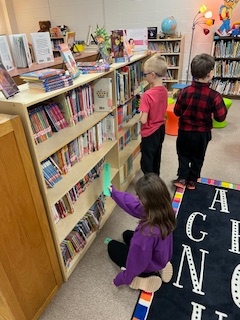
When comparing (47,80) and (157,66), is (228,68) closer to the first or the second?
(157,66)

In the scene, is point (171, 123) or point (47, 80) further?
point (171, 123)

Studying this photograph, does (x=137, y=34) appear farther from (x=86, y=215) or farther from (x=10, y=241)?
(x=10, y=241)

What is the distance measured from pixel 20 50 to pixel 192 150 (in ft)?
5.98

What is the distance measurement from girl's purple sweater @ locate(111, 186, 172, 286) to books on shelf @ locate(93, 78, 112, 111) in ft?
2.66

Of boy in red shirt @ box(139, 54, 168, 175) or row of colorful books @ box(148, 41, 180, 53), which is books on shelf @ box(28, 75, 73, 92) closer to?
boy in red shirt @ box(139, 54, 168, 175)

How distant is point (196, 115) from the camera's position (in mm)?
2182

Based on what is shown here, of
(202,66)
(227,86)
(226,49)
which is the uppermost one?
(202,66)

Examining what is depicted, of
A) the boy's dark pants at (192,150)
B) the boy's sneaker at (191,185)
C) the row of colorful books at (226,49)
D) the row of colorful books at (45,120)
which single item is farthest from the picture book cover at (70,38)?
the row of colorful books at (226,49)

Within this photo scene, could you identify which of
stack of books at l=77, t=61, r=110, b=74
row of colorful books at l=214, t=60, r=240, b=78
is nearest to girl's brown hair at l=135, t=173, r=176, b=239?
stack of books at l=77, t=61, r=110, b=74

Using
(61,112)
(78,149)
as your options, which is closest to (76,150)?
(78,149)

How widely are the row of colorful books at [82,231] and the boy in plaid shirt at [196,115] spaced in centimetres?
96

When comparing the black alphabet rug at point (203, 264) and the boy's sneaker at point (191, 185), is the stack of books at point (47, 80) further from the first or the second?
the boy's sneaker at point (191, 185)

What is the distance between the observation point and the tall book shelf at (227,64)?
4.64 metres

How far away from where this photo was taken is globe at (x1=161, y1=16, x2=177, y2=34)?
16.2 feet
